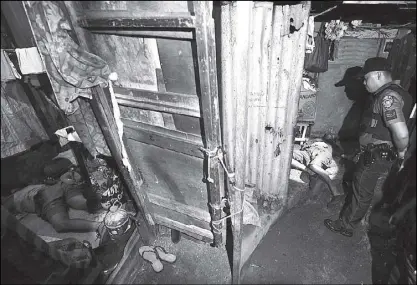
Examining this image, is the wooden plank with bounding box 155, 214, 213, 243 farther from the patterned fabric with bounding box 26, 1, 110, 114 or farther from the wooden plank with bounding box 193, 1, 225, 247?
the patterned fabric with bounding box 26, 1, 110, 114

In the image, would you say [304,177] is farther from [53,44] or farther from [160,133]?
[53,44]

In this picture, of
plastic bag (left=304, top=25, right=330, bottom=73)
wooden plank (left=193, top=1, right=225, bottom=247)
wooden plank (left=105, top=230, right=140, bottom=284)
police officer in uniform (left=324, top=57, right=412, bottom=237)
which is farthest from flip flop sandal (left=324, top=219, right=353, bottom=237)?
plastic bag (left=304, top=25, right=330, bottom=73)

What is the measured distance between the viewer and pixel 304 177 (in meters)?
5.73

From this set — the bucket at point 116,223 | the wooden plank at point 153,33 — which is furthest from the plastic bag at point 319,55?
the bucket at point 116,223

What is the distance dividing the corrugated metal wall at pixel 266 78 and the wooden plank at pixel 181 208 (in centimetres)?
128

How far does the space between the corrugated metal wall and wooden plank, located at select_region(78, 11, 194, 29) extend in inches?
24.6

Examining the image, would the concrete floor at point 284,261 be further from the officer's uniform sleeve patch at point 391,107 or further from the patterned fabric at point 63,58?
the patterned fabric at point 63,58

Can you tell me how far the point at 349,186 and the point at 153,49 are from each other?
5394mm

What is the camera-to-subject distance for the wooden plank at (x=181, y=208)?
4.00m

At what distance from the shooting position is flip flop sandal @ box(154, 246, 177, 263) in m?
4.33

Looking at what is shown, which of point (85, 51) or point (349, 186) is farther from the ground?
point (85, 51)

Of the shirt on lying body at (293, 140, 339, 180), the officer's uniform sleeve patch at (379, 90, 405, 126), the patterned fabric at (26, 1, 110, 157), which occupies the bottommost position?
the shirt on lying body at (293, 140, 339, 180)

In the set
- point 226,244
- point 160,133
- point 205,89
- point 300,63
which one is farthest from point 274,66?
point 226,244

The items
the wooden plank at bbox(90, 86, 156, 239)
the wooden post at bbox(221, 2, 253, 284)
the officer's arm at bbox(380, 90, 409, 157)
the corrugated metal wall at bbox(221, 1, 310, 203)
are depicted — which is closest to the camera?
the wooden post at bbox(221, 2, 253, 284)
